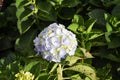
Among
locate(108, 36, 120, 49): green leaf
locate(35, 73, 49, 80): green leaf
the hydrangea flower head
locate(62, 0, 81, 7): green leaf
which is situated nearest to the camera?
the hydrangea flower head

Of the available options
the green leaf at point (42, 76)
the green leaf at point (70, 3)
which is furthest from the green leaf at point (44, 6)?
the green leaf at point (42, 76)

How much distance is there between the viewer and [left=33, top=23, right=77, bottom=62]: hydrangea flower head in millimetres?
2398

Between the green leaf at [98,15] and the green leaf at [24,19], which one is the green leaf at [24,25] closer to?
the green leaf at [24,19]

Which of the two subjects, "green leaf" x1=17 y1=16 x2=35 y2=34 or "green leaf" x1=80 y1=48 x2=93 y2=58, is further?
"green leaf" x1=17 y1=16 x2=35 y2=34

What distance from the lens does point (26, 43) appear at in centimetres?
310

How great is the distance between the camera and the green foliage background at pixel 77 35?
269cm

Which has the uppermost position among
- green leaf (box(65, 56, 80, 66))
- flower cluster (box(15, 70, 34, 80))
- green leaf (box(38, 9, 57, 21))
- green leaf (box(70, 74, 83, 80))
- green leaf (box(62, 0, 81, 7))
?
green leaf (box(62, 0, 81, 7))

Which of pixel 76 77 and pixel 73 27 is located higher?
pixel 73 27

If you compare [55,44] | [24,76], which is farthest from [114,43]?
[24,76]

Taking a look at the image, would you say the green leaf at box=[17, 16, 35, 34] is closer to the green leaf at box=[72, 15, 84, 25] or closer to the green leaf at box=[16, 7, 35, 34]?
the green leaf at box=[16, 7, 35, 34]

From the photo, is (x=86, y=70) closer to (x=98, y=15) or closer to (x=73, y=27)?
(x=73, y=27)

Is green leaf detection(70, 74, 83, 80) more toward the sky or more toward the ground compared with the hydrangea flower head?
more toward the ground

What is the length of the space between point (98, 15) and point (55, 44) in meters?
0.71

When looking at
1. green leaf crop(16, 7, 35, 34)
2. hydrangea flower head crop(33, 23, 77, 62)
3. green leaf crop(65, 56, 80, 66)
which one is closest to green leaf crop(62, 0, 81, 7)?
green leaf crop(16, 7, 35, 34)
